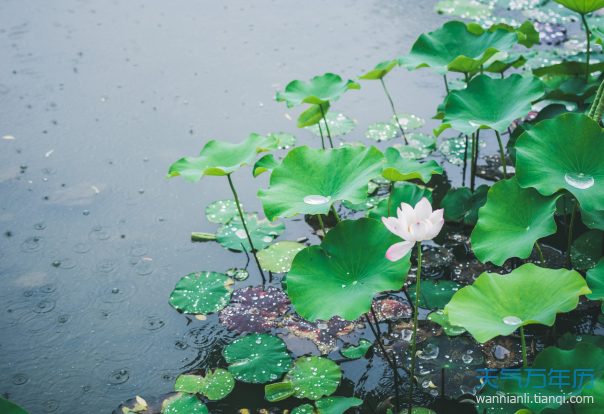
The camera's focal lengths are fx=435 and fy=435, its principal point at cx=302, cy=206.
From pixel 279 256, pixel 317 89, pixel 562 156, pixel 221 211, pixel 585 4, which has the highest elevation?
pixel 585 4

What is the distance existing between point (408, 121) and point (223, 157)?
134 cm

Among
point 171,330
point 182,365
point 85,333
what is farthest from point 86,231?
point 182,365

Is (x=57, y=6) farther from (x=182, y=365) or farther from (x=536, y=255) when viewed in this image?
(x=536, y=255)

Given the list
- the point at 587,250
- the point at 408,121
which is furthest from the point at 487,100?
the point at 408,121

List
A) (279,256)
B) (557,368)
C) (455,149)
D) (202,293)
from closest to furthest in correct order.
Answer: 1. (557,368)
2. (202,293)
3. (279,256)
4. (455,149)

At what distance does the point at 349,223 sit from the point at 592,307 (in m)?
1.01

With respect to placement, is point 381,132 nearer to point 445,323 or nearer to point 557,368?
point 445,323

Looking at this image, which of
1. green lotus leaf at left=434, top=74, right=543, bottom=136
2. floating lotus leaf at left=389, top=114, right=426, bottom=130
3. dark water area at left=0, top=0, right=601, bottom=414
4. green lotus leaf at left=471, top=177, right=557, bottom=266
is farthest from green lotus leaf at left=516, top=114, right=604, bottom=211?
floating lotus leaf at left=389, top=114, right=426, bottom=130

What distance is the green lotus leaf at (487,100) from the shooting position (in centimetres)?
161

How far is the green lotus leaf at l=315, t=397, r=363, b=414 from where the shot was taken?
4.23 feet

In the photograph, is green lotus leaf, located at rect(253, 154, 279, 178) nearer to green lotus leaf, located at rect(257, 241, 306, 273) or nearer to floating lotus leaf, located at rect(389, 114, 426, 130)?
green lotus leaf, located at rect(257, 241, 306, 273)

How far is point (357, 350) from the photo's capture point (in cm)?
154

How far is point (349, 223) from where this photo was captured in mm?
1396

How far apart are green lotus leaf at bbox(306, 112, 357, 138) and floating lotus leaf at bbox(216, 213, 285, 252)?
0.78 metres
